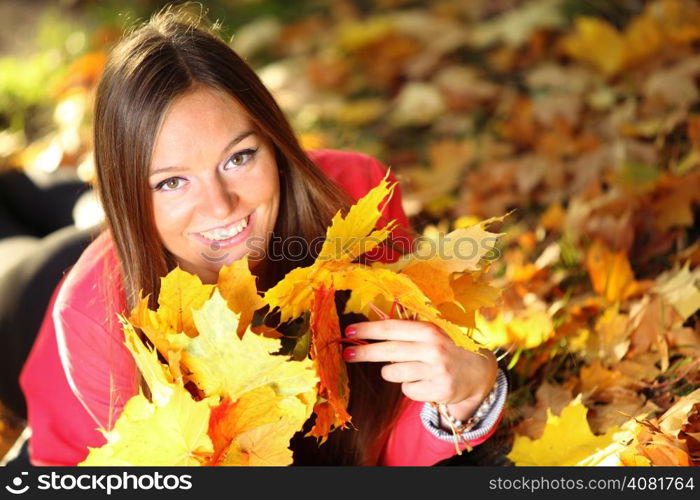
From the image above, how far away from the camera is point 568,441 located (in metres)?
1.37

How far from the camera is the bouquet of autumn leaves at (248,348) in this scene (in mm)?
1046

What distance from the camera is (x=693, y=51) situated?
2.56 m

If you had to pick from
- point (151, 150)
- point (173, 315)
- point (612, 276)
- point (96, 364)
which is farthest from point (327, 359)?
point (612, 276)

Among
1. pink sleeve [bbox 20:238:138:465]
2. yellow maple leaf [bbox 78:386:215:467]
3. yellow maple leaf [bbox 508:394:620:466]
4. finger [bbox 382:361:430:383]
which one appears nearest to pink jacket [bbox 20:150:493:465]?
pink sleeve [bbox 20:238:138:465]

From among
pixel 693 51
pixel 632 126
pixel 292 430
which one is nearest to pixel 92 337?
pixel 292 430

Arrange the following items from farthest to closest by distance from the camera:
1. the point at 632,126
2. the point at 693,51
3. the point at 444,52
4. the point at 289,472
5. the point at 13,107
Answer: the point at 13,107, the point at 444,52, the point at 693,51, the point at 632,126, the point at 289,472

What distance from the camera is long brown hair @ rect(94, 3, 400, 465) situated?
1.31 meters

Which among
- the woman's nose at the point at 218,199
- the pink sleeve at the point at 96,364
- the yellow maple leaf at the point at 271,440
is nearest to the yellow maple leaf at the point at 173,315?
the yellow maple leaf at the point at 271,440

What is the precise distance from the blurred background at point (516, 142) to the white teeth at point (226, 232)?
0.44 meters

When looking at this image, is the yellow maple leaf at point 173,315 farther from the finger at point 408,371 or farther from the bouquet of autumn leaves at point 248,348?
the finger at point 408,371

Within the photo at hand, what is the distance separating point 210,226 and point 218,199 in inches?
2.5

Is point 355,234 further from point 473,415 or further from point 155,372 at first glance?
point 473,415

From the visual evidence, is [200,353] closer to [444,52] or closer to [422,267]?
[422,267]

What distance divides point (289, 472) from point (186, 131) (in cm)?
52
